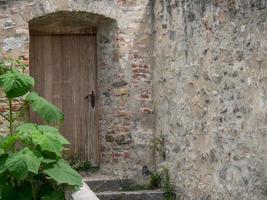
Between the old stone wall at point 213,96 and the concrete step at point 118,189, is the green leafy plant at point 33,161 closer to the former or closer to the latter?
the old stone wall at point 213,96

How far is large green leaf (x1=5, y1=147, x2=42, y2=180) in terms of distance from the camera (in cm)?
486

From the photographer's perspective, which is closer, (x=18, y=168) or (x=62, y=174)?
(x=18, y=168)

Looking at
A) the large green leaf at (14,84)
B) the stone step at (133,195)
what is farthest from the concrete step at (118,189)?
the large green leaf at (14,84)

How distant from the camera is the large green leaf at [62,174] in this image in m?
4.94

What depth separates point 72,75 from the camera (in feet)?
26.7

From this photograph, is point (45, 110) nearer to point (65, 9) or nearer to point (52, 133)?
point (52, 133)

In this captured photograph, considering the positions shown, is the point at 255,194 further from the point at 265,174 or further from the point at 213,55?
the point at 213,55

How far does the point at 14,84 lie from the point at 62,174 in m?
0.86

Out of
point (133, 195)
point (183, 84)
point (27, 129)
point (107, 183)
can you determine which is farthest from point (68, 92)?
point (27, 129)

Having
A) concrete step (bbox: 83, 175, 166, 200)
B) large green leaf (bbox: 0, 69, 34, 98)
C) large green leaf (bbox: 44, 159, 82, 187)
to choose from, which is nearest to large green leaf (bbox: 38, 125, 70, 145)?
large green leaf (bbox: 44, 159, 82, 187)

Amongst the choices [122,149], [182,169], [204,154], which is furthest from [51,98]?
[204,154]

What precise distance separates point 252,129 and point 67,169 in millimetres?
1522

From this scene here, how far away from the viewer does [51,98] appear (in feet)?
26.4

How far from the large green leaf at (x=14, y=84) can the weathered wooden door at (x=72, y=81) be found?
2.73 m
